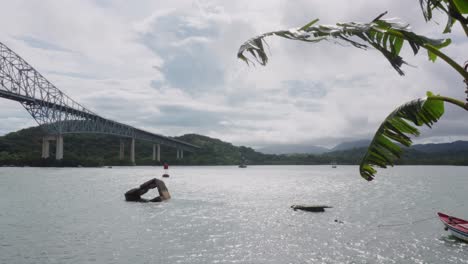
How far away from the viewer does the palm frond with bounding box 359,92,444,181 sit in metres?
6.79

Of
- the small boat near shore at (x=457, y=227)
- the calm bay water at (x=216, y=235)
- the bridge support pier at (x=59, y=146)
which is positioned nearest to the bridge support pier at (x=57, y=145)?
the bridge support pier at (x=59, y=146)

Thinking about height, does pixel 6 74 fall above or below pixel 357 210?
above

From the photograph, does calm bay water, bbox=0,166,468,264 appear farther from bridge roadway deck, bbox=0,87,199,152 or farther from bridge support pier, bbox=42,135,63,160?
bridge support pier, bbox=42,135,63,160

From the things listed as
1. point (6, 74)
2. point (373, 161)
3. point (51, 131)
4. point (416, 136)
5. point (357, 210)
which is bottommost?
point (357, 210)

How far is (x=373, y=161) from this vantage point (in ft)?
23.3

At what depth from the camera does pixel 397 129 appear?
6918 millimetres

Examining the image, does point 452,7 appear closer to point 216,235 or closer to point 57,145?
point 216,235

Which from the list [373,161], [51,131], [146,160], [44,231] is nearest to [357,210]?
[44,231]

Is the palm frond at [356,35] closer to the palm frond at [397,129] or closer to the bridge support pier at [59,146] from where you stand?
the palm frond at [397,129]

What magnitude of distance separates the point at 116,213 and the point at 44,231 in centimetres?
885

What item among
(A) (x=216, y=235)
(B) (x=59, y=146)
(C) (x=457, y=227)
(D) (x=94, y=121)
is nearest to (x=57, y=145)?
(B) (x=59, y=146)

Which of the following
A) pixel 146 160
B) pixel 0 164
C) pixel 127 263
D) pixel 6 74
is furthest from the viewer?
pixel 146 160

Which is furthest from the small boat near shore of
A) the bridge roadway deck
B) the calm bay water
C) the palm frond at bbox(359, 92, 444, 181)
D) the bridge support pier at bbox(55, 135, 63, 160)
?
the bridge support pier at bbox(55, 135, 63, 160)

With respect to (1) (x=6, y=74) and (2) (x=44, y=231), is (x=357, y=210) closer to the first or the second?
(2) (x=44, y=231)
